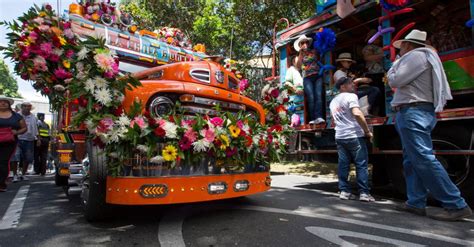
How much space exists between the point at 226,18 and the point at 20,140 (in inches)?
361

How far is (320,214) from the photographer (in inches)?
134

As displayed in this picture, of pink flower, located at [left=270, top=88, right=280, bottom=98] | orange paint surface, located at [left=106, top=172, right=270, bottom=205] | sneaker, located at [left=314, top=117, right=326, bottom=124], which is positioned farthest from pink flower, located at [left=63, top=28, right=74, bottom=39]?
sneaker, located at [left=314, top=117, right=326, bottom=124]

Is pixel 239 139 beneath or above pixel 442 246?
above

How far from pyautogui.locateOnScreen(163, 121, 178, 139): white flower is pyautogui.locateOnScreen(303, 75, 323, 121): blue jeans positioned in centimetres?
311

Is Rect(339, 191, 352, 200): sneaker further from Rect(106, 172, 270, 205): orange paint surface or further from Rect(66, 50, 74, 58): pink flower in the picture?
Rect(66, 50, 74, 58): pink flower

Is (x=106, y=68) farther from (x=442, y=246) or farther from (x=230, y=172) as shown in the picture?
(x=442, y=246)

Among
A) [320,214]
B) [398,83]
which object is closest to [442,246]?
[320,214]

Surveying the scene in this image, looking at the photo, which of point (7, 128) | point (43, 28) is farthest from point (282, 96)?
point (7, 128)

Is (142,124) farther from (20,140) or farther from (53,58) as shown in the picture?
(20,140)

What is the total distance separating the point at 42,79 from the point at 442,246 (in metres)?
3.75

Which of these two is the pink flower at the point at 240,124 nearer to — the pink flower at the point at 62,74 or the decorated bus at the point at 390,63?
the pink flower at the point at 62,74

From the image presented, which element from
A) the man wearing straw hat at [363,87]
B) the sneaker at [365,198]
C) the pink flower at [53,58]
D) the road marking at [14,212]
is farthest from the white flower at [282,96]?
the road marking at [14,212]

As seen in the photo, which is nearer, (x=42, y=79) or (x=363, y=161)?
(x=42, y=79)

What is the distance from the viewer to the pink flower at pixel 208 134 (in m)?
2.79
